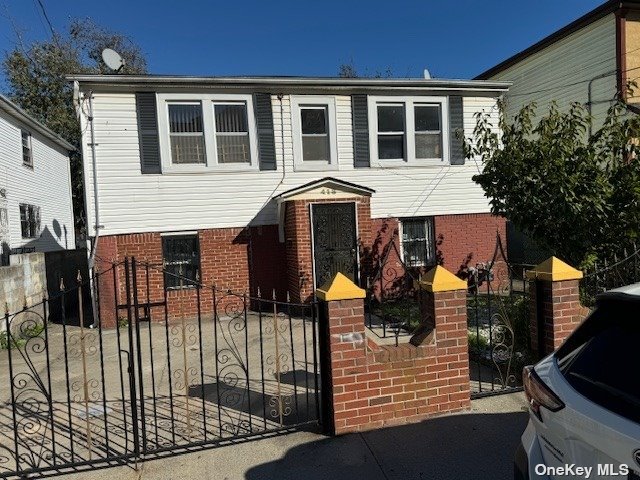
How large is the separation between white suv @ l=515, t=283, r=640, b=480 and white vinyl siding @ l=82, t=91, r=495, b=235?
28.7 feet

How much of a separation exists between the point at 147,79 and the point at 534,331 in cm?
879

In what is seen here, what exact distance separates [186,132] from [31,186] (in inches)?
327

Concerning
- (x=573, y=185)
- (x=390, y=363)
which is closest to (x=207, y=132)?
(x=573, y=185)

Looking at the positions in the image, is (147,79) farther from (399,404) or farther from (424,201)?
(399,404)

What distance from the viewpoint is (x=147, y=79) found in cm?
947

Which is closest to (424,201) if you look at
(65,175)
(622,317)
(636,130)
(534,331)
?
(636,130)

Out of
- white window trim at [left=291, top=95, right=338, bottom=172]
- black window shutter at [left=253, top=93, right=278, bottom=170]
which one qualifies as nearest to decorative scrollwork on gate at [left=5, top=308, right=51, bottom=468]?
black window shutter at [left=253, top=93, right=278, bottom=170]

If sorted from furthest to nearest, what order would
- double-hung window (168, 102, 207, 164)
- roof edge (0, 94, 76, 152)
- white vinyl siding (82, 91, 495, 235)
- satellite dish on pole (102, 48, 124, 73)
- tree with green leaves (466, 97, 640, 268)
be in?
1. roof edge (0, 94, 76, 152)
2. satellite dish on pole (102, 48, 124, 73)
3. double-hung window (168, 102, 207, 164)
4. white vinyl siding (82, 91, 495, 235)
5. tree with green leaves (466, 97, 640, 268)

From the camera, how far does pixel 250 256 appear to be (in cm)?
1050

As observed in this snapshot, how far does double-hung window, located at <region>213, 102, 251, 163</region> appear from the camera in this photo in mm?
10273

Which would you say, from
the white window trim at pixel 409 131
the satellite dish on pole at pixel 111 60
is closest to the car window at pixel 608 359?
the white window trim at pixel 409 131

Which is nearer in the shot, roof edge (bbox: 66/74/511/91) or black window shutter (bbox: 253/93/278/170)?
roof edge (bbox: 66/74/511/91)

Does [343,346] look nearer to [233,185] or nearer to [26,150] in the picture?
[233,185]

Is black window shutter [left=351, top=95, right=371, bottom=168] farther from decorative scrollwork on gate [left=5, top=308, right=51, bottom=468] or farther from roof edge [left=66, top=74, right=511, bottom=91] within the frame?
decorative scrollwork on gate [left=5, top=308, right=51, bottom=468]
